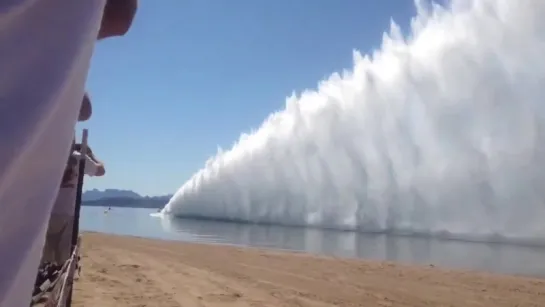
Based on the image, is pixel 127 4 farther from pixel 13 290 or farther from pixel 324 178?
pixel 324 178

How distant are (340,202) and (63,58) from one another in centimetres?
5000

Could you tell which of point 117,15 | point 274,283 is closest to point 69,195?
point 117,15

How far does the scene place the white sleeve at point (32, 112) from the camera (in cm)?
51

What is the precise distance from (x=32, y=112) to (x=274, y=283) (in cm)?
1122

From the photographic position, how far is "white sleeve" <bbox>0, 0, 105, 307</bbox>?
1.67 ft

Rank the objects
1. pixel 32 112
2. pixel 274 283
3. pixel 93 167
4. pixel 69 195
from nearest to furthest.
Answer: pixel 32 112, pixel 69 195, pixel 93 167, pixel 274 283

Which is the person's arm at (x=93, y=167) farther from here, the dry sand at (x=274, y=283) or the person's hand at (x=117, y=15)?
the dry sand at (x=274, y=283)

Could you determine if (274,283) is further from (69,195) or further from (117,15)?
(117,15)

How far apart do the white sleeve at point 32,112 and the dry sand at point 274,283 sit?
25.9 feet

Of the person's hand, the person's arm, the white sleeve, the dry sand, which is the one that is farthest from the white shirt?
the dry sand

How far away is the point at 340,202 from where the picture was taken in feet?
164

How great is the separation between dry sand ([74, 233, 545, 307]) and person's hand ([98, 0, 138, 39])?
25.5ft

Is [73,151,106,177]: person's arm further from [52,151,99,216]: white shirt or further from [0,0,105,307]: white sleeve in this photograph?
[0,0,105,307]: white sleeve

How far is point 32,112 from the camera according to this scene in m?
0.53
